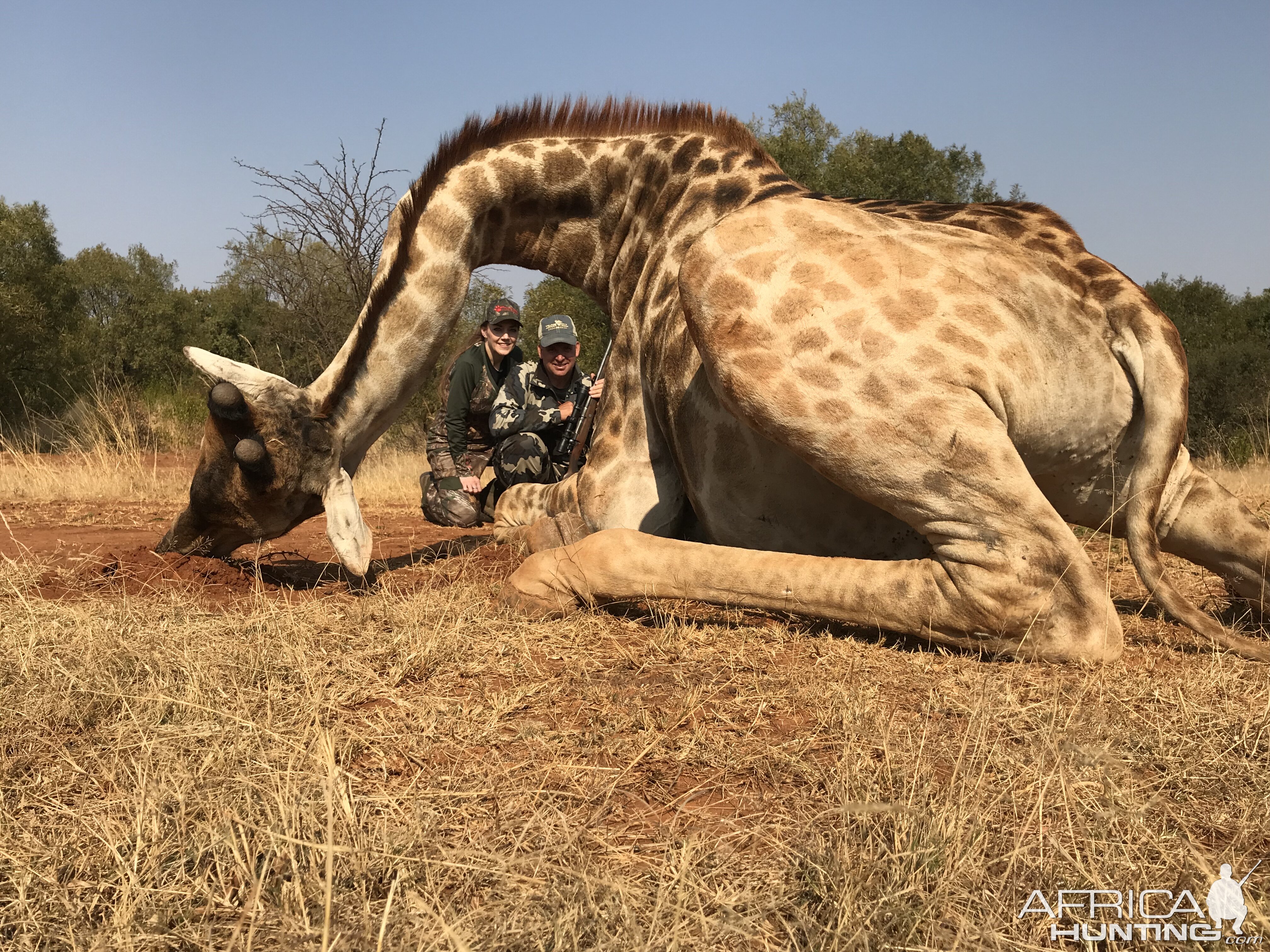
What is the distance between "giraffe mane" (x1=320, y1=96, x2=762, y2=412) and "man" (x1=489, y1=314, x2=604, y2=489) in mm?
1919

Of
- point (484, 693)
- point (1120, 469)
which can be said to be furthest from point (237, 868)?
point (1120, 469)

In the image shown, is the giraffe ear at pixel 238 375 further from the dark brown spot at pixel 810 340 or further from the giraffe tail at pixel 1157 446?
the giraffe tail at pixel 1157 446

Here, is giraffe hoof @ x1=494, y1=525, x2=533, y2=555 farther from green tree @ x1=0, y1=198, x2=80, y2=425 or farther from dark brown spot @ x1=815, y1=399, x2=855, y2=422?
green tree @ x1=0, y1=198, x2=80, y2=425

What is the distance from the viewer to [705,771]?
2.11 meters

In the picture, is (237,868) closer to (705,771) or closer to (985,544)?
(705,771)

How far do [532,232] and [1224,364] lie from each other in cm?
1707

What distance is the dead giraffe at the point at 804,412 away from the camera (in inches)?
114

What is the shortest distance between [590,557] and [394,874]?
177cm

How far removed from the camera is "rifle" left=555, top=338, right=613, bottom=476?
5469mm

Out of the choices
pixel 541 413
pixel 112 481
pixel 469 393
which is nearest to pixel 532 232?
pixel 541 413

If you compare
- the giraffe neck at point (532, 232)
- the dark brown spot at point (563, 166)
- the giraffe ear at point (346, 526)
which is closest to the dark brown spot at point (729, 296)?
the giraffe neck at point (532, 232)

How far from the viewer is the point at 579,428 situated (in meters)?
6.13

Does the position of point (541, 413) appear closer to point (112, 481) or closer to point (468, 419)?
point (468, 419)

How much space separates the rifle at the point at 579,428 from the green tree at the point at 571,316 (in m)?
9.30
